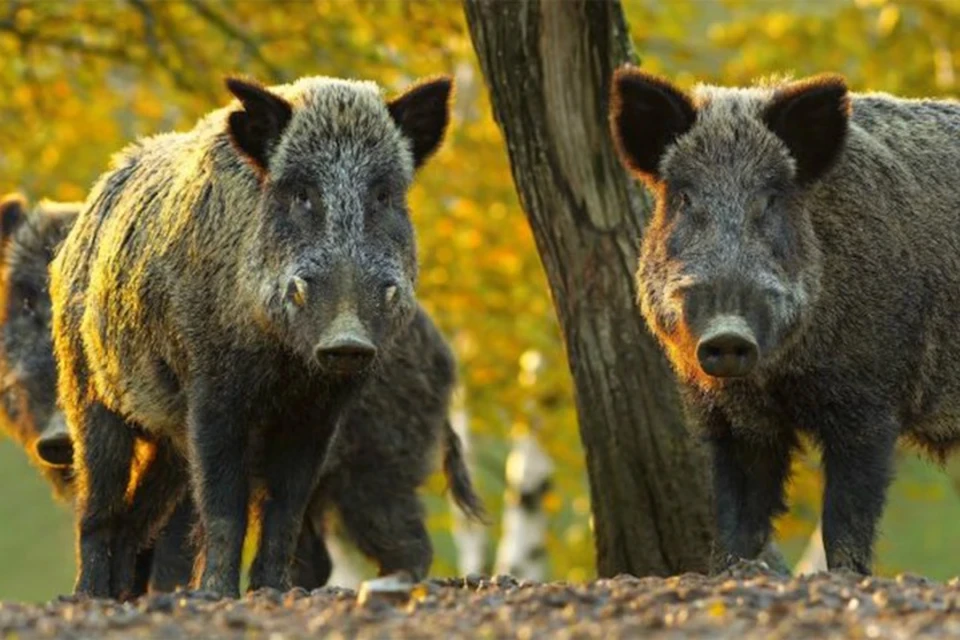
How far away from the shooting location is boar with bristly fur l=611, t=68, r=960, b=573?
7.69 m

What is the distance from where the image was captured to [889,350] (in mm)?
7902

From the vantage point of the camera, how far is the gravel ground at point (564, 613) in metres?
5.48

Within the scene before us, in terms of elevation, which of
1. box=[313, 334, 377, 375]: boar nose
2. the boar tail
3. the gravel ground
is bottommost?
the gravel ground

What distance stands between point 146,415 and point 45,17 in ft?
26.8

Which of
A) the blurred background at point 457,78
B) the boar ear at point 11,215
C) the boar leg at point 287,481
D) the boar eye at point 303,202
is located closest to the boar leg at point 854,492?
the boar leg at point 287,481

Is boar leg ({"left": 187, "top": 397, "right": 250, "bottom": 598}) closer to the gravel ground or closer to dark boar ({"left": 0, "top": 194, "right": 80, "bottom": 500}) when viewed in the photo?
the gravel ground

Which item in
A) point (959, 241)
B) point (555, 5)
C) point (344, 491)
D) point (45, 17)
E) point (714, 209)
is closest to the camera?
point (714, 209)

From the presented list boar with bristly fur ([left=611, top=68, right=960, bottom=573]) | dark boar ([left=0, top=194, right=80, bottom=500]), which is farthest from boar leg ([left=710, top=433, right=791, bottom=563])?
dark boar ([left=0, top=194, right=80, bottom=500])

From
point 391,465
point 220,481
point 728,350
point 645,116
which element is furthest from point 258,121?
point 391,465

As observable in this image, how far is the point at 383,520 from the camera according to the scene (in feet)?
35.6

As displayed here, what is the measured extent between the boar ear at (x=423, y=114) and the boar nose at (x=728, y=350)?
5.79 ft

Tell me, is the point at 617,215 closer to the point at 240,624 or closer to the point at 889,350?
the point at 889,350

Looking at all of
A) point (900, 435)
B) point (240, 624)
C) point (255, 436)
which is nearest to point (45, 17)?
point (255, 436)

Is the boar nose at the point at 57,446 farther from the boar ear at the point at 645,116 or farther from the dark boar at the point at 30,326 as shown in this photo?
the boar ear at the point at 645,116
